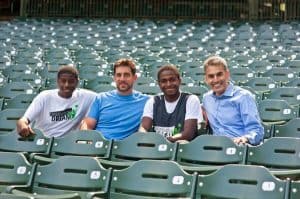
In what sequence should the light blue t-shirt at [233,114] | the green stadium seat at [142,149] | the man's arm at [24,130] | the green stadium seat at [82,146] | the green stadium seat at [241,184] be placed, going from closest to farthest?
the green stadium seat at [241,184], the green stadium seat at [142,149], the green stadium seat at [82,146], the light blue t-shirt at [233,114], the man's arm at [24,130]

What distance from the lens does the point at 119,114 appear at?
6285 mm

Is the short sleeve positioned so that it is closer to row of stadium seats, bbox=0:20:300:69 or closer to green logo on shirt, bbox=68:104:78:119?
green logo on shirt, bbox=68:104:78:119

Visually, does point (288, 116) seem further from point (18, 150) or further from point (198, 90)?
point (18, 150)

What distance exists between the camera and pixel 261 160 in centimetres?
489

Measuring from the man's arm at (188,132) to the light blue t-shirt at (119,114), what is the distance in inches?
25.1

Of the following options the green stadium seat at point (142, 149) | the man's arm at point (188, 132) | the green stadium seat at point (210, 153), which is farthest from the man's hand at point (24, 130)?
the green stadium seat at point (210, 153)

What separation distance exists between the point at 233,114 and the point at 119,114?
1264 mm

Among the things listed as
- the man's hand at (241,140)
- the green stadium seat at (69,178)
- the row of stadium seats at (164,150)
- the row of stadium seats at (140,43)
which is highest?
the row of stadium seats at (140,43)

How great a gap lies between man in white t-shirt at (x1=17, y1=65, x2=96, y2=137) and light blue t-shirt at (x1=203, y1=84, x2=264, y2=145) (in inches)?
57.6

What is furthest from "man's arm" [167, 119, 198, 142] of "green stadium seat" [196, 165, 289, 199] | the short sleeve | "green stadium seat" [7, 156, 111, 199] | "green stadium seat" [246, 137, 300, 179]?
"green stadium seat" [196, 165, 289, 199]

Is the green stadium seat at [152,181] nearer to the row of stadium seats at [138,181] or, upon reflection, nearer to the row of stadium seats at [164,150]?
the row of stadium seats at [138,181]

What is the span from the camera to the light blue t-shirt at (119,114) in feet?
20.5

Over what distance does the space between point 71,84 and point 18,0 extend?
17739 mm

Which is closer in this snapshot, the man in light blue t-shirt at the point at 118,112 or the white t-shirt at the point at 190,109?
the white t-shirt at the point at 190,109
